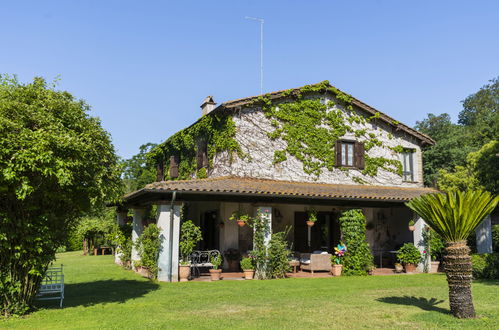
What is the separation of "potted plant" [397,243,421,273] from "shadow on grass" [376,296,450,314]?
602 cm

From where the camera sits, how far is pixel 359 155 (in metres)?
18.4

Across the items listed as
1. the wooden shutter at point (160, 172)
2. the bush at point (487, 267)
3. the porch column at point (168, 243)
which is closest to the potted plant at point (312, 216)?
the porch column at point (168, 243)

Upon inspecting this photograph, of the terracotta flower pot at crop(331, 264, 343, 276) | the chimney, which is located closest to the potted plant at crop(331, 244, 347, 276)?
the terracotta flower pot at crop(331, 264, 343, 276)

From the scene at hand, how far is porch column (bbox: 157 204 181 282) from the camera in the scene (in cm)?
1312

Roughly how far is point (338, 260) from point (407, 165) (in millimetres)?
6762

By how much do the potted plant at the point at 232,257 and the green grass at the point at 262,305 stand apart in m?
2.36

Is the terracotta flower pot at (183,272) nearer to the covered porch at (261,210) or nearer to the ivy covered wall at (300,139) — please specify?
the covered porch at (261,210)

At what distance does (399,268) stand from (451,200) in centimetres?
906

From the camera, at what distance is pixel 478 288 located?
37.2ft

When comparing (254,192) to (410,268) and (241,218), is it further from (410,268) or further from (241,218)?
(410,268)

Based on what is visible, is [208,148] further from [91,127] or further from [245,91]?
[91,127]

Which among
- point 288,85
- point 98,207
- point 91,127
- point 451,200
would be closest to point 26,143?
point 91,127

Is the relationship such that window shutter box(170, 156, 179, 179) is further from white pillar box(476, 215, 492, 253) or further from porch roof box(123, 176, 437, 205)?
white pillar box(476, 215, 492, 253)

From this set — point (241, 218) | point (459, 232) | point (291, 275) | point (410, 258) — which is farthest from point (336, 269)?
point (459, 232)
